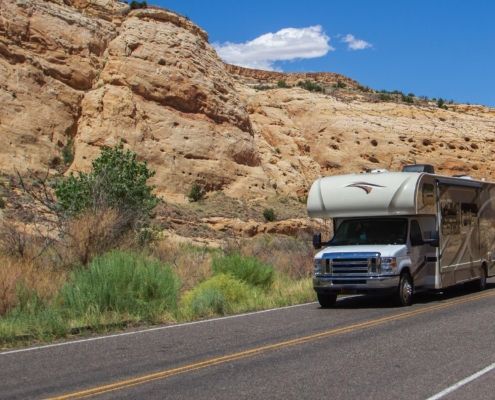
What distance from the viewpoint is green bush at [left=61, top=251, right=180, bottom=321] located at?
45.4ft

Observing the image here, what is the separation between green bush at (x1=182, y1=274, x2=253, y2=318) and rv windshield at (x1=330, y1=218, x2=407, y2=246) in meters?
2.59

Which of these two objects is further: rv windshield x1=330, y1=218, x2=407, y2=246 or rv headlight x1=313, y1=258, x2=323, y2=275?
rv windshield x1=330, y1=218, x2=407, y2=246

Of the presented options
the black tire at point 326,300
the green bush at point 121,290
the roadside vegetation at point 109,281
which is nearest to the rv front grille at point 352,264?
the black tire at point 326,300

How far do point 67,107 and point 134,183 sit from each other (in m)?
18.3

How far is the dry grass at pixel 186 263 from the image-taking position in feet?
62.2

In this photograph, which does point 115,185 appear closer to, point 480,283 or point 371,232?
point 371,232

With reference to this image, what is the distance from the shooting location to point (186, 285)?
18.4 metres

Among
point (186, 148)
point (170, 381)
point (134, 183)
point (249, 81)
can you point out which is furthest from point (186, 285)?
point (249, 81)

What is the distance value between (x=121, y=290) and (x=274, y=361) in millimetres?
6022

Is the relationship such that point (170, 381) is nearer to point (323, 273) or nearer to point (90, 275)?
point (90, 275)

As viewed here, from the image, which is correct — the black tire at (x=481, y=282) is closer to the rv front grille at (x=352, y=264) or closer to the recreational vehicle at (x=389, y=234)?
the recreational vehicle at (x=389, y=234)

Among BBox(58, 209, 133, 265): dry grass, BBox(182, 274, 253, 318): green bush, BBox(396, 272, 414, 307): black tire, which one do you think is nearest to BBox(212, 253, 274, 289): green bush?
BBox(182, 274, 253, 318): green bush

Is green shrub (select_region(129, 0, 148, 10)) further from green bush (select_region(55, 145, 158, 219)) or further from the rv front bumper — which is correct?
the rv front bumper

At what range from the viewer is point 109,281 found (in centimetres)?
1419
